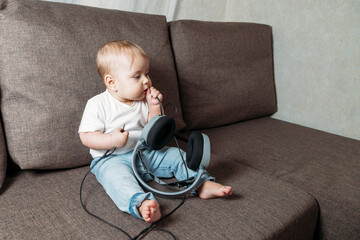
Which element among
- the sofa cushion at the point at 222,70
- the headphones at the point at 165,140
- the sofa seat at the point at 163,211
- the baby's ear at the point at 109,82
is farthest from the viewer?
the sofa cushion at the point at 222,70

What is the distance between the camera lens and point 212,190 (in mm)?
885

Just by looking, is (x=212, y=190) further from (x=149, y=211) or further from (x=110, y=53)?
(x=110, y=53)

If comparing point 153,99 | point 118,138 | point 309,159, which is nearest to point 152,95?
point 153,99

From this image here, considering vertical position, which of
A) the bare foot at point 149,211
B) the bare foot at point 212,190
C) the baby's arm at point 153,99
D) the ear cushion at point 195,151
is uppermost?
the baby's arm at point 153,99

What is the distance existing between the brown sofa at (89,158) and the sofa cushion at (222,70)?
10 mm

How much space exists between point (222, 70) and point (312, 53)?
0.54 m

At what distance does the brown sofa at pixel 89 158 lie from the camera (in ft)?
2.56

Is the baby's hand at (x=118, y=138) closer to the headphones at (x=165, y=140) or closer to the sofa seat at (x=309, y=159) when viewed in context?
the headphones at (x=165, y=140)

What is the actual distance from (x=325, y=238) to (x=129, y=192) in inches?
27.3

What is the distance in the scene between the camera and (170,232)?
0.73 m

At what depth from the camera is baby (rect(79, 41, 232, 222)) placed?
88cm

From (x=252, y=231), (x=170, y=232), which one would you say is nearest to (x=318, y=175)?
(x=252, y=231)

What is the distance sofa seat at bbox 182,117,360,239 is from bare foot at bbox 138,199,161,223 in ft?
1.67

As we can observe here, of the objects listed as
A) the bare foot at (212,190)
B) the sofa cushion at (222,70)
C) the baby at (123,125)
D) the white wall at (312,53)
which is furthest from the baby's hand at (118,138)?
the white wall at (312,53)
